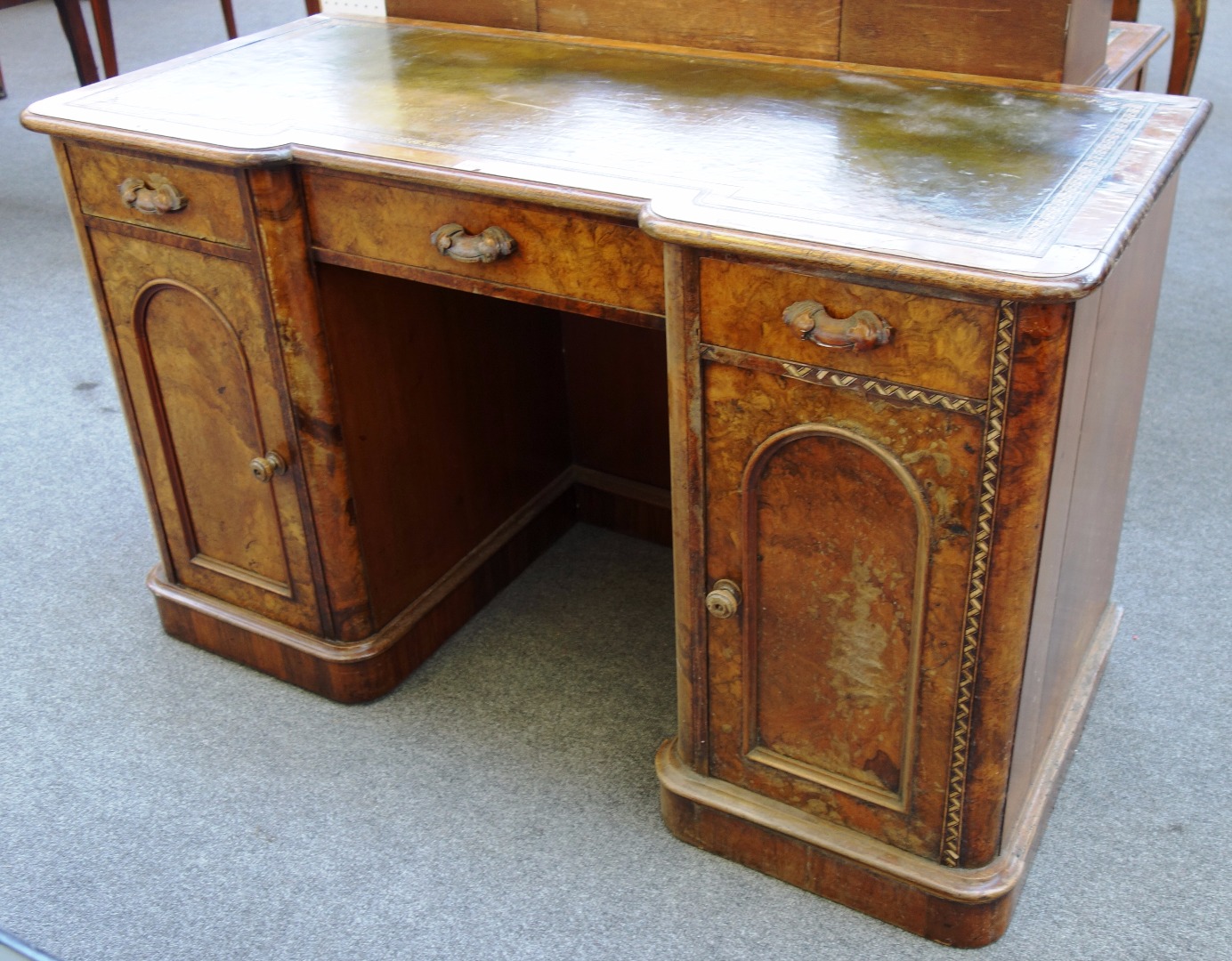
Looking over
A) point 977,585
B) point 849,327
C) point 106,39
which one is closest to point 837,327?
point 849,327

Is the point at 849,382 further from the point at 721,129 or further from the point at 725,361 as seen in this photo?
the point at 721,129

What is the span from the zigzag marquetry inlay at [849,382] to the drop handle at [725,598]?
299 millimetres

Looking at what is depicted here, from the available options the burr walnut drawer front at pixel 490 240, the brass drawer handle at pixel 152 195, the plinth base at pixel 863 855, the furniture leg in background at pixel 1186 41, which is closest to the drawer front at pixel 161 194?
the brass drawer handle at pixel 152 195

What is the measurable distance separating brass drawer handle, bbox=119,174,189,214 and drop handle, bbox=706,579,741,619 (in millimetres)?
896

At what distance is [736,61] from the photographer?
6.08ft

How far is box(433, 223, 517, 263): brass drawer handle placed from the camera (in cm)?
153

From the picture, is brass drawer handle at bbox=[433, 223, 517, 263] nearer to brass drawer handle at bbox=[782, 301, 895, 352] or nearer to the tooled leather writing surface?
the tooled leather writing surface

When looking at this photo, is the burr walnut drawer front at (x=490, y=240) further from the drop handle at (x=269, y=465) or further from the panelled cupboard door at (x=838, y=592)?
the drop handle at (x=269, y=465)

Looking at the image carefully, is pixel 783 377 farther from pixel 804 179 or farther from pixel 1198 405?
pixel 1198 405

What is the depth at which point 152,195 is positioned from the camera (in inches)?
68.3

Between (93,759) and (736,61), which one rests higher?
(736,61)

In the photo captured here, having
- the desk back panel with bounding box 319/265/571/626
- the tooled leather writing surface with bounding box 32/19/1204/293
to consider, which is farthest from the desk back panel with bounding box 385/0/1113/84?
the desk back panel with bounding box 319/265/571/626

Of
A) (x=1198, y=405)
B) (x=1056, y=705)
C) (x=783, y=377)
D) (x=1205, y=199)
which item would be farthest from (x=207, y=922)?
(x=1205, y=199)

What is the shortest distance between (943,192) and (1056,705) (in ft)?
2.63
